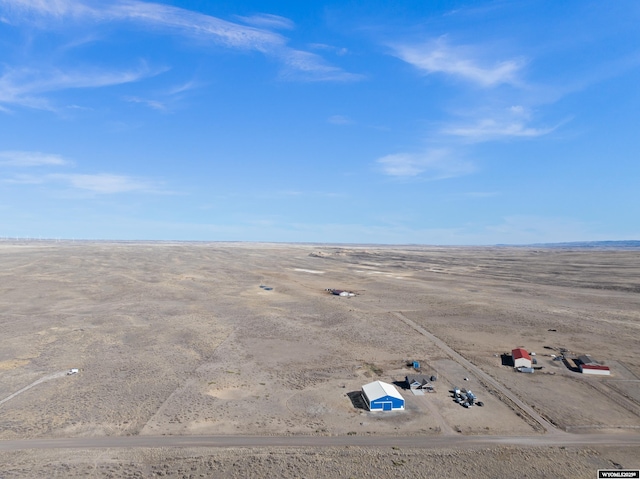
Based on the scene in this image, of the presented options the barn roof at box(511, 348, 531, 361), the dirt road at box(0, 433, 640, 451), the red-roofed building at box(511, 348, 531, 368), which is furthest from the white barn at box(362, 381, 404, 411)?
the barn roof at box(511, 348, 531, 361)

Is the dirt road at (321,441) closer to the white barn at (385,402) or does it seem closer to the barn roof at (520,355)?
the white barn at (385,402)

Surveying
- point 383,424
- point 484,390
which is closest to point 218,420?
point 383,424

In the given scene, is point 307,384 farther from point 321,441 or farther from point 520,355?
point 520,355

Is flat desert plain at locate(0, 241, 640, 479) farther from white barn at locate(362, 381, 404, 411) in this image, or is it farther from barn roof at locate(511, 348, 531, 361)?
barn roof at locate(511, 348, 531, 361)

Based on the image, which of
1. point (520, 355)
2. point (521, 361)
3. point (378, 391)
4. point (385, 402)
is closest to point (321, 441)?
point (385, 402)

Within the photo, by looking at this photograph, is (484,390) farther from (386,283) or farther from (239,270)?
(239,270)

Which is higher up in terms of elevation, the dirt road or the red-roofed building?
the red-roofed building

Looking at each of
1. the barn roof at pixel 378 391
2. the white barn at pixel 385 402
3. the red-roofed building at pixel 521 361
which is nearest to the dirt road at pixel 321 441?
the white barn at pixel 385 402
